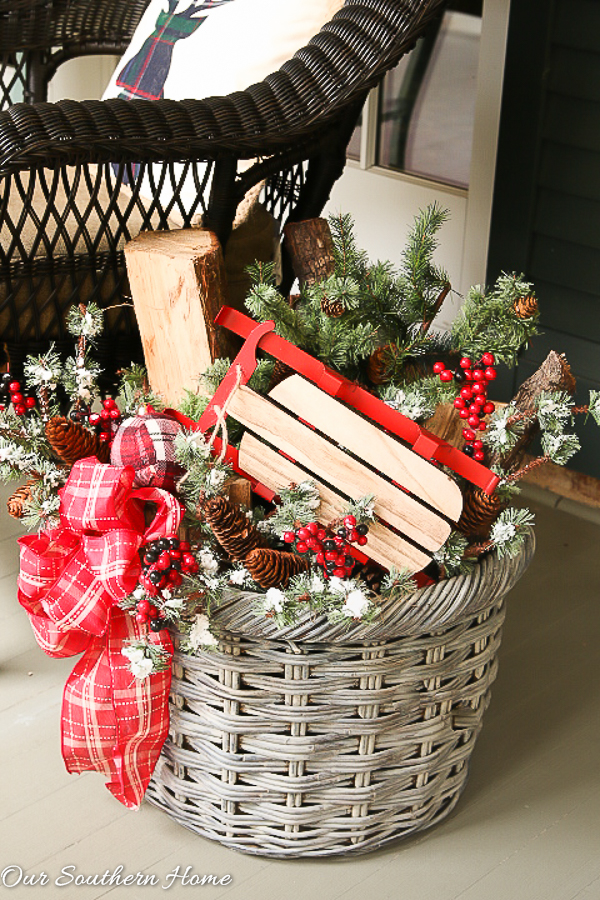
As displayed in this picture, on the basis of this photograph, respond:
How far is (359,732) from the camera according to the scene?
3.44 ft

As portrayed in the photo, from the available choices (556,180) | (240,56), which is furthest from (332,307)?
(556,180)

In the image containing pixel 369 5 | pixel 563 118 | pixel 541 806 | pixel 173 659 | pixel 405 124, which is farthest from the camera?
pixel 405 124

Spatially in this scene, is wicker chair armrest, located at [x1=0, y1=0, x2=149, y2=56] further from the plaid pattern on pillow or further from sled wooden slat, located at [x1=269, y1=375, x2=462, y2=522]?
sled wooden slat, located at [x1=269, y1=375, x2=462, y2=522]

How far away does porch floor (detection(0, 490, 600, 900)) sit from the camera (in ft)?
3.65

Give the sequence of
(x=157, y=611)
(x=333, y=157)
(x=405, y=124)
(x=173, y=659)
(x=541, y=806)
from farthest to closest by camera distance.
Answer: (x=405, y=124), (x=333, y=157), (x=541, y=806), (x=173, y=659), (x=157, y=611)

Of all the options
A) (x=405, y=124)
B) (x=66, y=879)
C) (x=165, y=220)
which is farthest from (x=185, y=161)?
(x=405, y=124)

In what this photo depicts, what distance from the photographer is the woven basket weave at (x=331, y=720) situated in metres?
1.00

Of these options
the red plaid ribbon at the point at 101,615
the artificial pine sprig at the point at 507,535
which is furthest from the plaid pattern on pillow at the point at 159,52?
the artificial pine sprig at the point at 507,535

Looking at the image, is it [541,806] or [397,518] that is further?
[541,806]

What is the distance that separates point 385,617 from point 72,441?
0.37 metres

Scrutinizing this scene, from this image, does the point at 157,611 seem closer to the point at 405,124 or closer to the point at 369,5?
the point at 369,5

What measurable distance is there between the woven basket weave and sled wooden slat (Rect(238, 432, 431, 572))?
4cm

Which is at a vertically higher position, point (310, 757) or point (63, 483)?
point (63, 483)

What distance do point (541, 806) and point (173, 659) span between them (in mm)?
502
